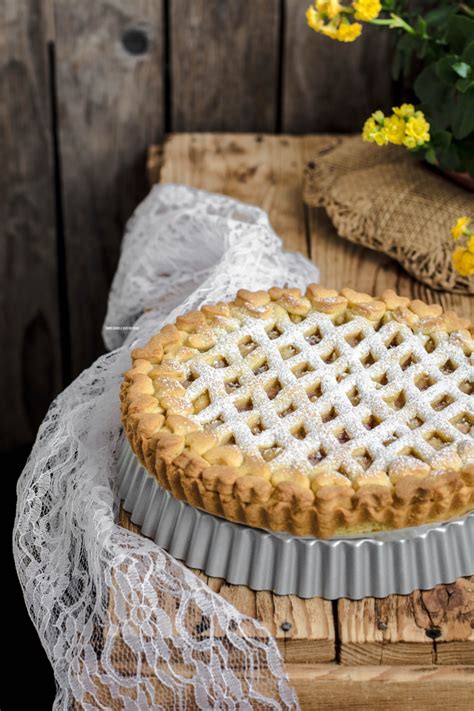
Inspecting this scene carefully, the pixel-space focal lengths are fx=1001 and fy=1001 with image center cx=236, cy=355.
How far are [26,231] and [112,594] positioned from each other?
99 cm

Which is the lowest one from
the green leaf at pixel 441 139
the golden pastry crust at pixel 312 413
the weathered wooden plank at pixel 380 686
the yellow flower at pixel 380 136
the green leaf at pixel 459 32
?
the weathered wooden plank at pixel 380 686

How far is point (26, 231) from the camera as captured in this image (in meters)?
1.69

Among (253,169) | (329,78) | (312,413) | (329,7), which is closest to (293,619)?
(312,413)

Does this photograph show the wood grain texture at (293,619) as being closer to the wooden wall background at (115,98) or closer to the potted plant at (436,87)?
the potted plant at (436,87)

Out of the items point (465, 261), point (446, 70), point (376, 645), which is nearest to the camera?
point (376, 645)

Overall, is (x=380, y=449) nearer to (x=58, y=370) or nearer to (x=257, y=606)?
(x=257, y=606)

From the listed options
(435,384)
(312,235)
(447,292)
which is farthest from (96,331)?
(435,384)

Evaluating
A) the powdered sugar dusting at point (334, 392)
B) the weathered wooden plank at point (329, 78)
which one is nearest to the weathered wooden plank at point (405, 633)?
the powdered sugar dusting at point (334, 392)

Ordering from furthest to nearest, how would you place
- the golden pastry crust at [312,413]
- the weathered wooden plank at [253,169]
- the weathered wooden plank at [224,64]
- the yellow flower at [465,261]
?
the weathered wooden plank at [224,64], the weathered wooden plank at [253,169], the yellow flower at [465,261], the golden pastry crust at [312,413]

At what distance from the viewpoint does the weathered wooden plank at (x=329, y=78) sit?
1544 millimetres

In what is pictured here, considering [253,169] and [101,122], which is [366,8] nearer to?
[253,169]

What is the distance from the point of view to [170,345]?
0.95 meters

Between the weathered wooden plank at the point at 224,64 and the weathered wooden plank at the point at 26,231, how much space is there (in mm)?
211

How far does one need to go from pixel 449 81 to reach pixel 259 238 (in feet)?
0.95
